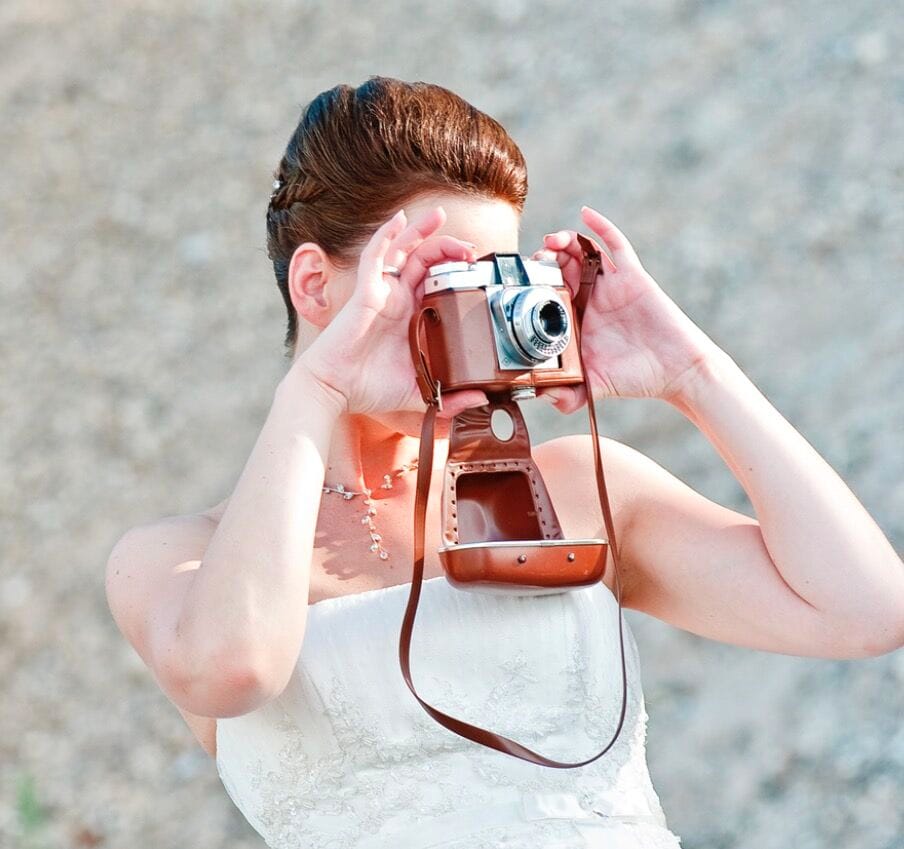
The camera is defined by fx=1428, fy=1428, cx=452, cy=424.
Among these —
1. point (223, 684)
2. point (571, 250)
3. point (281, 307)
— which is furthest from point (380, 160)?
point (281, 307)

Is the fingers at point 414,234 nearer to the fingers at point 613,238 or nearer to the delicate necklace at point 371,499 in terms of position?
the fingers at point 613,238

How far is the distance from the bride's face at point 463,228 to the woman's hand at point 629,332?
79mm

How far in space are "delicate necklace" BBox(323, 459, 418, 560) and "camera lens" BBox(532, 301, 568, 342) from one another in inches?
14.7

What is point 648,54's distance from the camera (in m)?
4.25

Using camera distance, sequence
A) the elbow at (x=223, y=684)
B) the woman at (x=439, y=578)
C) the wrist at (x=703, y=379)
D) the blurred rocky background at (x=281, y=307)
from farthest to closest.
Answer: the blurred rocky background at (x=281, y=307) → the wrist at (x=703, y=379) → the woman at (x=439, y=578) → the elbow at (x=223, y=684)

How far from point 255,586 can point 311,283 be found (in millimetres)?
463

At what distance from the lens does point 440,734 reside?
4.97 ft

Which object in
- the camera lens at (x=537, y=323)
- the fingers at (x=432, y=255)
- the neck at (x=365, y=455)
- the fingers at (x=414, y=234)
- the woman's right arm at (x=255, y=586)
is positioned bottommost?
the woman's right arm at (x=255, y=586)

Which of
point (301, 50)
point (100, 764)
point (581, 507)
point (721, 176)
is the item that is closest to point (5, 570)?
point (100, 764)

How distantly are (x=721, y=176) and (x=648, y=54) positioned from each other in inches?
21.6

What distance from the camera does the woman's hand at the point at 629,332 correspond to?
5.14 feet

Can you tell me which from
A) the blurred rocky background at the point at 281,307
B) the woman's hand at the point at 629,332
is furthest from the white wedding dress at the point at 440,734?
the blurred rocky background at the point at 281,307

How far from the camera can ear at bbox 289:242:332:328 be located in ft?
5.48

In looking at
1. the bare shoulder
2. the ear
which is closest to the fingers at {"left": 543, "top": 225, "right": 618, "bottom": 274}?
the ear
